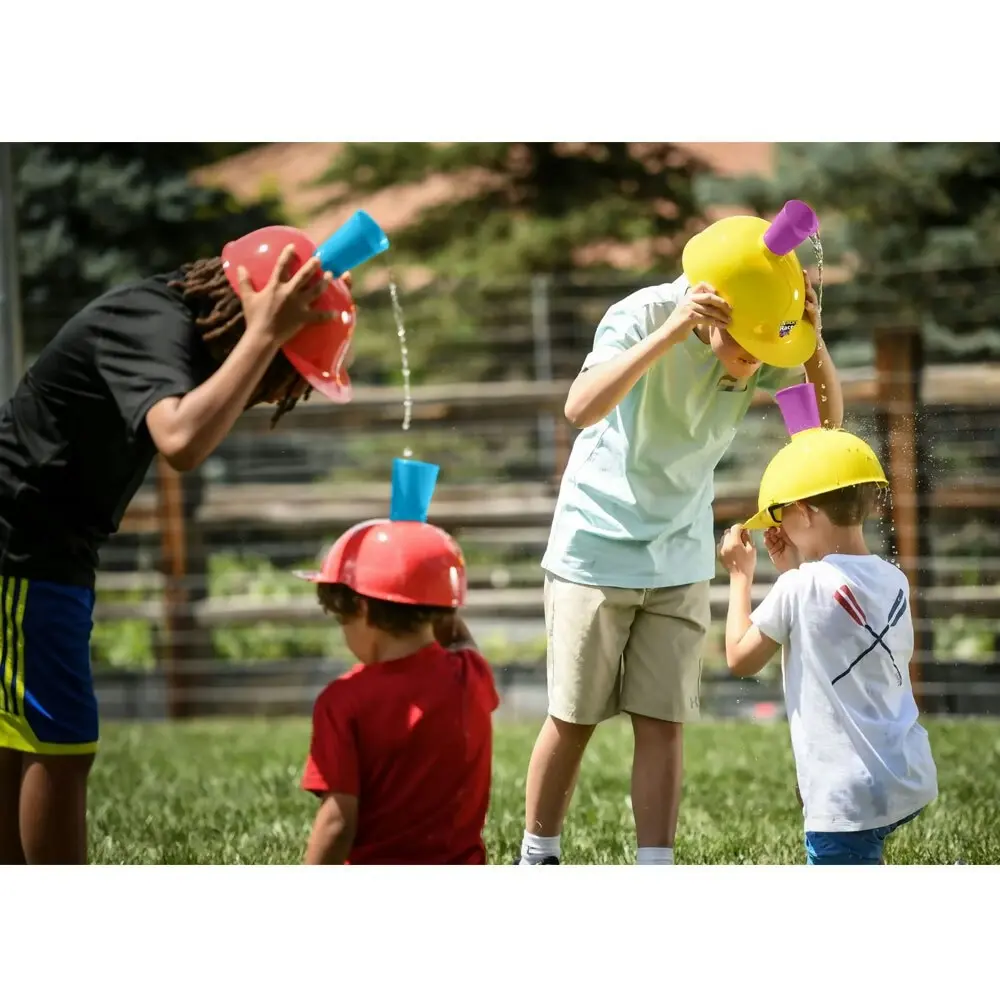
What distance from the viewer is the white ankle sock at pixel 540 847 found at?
3.24 meters

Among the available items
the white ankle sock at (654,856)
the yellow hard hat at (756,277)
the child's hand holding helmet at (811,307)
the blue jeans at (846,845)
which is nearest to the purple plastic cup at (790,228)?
the yellow hard hat at (756,277)

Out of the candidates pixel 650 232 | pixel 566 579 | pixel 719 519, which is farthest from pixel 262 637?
pixel 566 579

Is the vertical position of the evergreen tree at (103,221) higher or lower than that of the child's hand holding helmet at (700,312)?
higher

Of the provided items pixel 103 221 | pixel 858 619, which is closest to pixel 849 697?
pixel 858 619

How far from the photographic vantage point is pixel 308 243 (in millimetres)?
2775

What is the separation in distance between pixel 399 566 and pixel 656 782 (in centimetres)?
80

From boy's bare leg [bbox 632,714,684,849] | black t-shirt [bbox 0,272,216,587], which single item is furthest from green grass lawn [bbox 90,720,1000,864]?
black t-shirt [bbox 0,272,216,587]

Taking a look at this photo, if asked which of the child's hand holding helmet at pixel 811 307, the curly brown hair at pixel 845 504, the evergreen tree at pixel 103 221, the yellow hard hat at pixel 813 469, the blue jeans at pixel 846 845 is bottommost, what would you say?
the blue jeans at pixel 846 845

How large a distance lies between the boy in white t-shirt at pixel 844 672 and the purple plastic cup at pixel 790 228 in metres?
0.44

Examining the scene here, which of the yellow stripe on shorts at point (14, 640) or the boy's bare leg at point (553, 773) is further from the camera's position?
the boy's bare leg at point (553, 773)

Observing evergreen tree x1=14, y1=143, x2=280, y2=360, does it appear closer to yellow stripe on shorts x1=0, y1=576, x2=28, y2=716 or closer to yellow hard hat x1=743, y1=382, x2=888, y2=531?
yellow stripe on shorts x1=0, y1=576, x2=28, y2=716

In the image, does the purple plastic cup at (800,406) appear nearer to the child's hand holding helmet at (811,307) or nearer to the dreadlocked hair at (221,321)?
the child's hand holding helmet at (811,307)

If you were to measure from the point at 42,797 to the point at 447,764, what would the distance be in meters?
0.81
